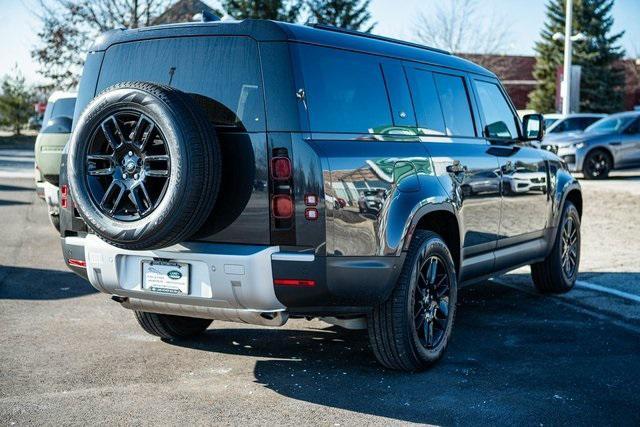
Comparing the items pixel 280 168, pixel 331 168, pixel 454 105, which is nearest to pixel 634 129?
pixel 454 105

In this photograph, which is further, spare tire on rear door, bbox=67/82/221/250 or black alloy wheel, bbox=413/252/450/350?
black alloy wheel, bbox=413/252/450/350

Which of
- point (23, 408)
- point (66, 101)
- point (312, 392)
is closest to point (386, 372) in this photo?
point (312, 392)

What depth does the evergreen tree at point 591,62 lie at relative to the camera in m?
51.1

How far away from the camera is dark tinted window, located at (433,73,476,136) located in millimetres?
5547

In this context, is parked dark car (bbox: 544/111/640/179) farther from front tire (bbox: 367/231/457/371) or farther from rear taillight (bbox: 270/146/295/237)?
rear taillight (bbox: 270/146/295/237)

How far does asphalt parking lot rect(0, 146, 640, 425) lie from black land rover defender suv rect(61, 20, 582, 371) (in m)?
0.41

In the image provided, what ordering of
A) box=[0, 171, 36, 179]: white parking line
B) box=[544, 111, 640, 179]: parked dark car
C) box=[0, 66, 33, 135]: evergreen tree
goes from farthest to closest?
box=[0, 66, 33, 135]: evergreen tree → box=[0, 171, 36, 179]: white parking line → box=[544, 111, 640, 179]: parked dark car

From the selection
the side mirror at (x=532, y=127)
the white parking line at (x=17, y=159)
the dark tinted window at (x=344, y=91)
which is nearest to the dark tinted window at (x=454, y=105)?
the dark tinted window at (x=344, y=91)

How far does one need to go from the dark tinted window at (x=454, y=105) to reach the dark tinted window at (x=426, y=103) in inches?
3.4

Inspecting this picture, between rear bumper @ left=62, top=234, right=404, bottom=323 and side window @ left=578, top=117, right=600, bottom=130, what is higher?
side window @ left=578, top=117, right=600, bottom=130

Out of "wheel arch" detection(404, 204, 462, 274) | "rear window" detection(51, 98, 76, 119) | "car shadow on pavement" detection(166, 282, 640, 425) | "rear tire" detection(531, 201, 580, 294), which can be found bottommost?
"car shadow on pavement" detection(166, 282, 640, 425)

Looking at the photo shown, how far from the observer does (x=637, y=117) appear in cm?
1953

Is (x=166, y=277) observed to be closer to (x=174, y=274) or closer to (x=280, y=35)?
(x=174, y=274)

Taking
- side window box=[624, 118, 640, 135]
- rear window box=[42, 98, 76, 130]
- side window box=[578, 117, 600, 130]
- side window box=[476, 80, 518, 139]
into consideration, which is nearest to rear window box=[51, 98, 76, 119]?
rear window box=[42, 98, 76, 130]
